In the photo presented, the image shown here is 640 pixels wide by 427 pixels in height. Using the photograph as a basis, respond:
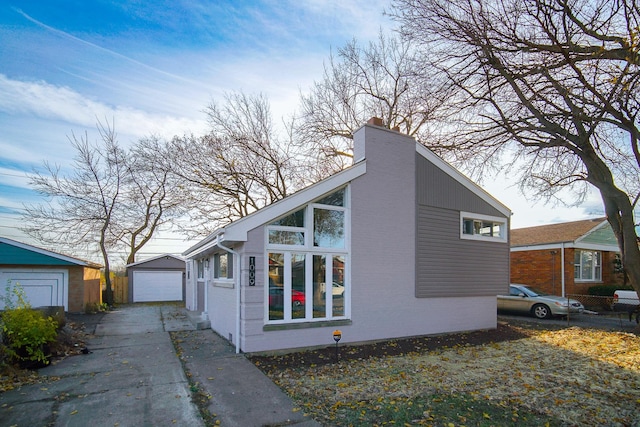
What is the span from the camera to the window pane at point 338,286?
9.06 m

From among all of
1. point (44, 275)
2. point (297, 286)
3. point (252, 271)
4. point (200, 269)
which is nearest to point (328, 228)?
point (297, 286)

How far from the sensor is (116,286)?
22781 mm

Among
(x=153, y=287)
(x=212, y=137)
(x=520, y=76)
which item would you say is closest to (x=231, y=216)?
(x=212, y=137)

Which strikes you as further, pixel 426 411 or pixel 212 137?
pixel 212 137

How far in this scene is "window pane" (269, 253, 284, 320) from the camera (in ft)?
27.3

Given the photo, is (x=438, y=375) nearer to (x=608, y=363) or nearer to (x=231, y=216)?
(x=608, y=363)

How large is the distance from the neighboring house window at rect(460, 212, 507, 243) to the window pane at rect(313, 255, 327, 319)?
4.94 metres

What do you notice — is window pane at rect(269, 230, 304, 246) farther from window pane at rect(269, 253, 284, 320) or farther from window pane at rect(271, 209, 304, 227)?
window pane at rect(269, 253, 284, 320)

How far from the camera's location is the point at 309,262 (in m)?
8.78

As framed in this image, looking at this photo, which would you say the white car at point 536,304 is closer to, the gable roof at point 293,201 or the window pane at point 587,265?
the window pane at point 587,265

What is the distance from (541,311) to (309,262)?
463 inches

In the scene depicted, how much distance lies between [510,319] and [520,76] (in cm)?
1023

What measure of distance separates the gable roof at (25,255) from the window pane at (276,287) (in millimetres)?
11478

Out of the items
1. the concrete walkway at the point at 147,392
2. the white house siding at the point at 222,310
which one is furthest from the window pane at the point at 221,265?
the concrete walkway at the point at 147,392
